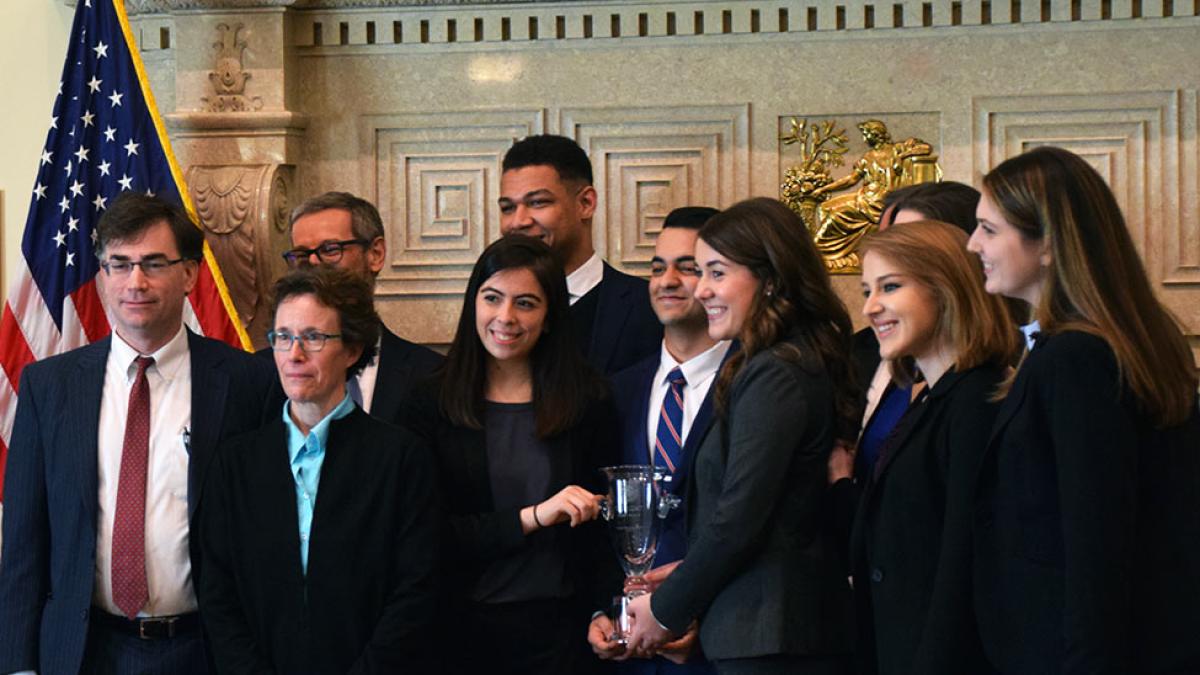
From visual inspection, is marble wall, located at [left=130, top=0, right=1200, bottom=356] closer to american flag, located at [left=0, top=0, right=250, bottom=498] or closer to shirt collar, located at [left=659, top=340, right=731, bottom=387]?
american flag, located at [left=0, top=0, right=250, bottom=498]

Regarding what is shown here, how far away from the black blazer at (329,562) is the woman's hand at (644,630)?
1.24ft

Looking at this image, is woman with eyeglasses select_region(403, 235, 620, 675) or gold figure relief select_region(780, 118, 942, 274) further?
gold figure relief select_region(780, 118, 942, 274)

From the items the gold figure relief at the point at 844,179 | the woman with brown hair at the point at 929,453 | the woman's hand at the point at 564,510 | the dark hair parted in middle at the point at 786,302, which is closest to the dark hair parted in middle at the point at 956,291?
the woman with brown hair at the point at 929,453

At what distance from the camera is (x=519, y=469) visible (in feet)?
10.6

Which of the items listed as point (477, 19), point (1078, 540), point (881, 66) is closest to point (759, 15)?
point (881, 66)

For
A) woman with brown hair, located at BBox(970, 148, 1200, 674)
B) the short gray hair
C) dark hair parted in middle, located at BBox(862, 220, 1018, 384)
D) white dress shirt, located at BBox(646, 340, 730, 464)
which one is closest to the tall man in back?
the short gray hair

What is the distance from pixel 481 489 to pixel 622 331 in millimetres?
768

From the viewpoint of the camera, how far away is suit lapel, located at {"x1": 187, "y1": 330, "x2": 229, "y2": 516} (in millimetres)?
3119

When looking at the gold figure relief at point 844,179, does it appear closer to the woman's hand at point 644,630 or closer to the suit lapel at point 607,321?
the suit lapel at point 607,321

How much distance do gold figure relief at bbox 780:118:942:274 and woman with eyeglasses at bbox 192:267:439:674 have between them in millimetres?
1672

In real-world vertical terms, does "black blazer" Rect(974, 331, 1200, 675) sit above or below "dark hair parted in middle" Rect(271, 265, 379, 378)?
below

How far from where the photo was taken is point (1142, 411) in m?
2.31

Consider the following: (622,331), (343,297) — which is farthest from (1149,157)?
(343,297)

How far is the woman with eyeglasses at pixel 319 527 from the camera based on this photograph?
117 inches
